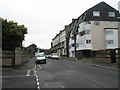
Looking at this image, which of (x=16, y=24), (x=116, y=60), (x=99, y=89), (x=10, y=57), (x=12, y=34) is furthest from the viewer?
(x=16, y=24)

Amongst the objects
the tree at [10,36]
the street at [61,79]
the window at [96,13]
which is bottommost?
the street at [61,79]

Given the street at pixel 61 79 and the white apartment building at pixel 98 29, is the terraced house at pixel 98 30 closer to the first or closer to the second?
the white apartment building at pixel 98 29

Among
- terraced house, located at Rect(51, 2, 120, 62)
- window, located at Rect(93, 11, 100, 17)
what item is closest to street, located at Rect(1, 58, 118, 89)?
terraced house, located at Rect(51, 2, 120, 62)

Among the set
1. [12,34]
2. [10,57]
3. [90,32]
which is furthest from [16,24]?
[90,32]

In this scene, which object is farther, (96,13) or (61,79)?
(96,13)

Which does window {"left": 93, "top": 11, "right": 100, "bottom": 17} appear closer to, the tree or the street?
the tree

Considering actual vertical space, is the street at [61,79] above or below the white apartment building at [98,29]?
below

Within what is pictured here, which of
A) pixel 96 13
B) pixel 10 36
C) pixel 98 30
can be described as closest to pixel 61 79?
pixel 10 36

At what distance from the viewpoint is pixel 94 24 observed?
185 ft

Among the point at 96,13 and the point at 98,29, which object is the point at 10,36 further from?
the point at 96,13

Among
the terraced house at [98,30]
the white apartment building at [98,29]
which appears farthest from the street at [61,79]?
the white apartment building at [98,29]

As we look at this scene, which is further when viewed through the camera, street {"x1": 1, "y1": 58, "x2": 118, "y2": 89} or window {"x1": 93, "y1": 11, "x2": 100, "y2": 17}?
window {"x1": 93, "y1": 11, "x2": 100, "y2": 17}

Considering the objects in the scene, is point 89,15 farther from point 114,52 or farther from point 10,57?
point 10,57

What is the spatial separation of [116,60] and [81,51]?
29.5 metres
